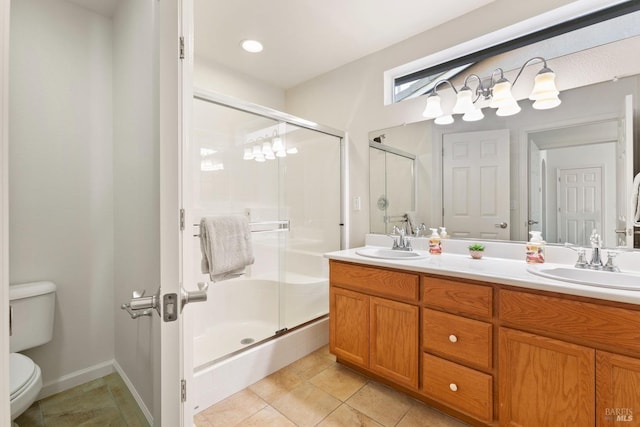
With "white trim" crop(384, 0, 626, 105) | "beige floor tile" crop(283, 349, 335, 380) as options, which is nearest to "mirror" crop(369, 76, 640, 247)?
"white trim" crop(384, 0, 626, 105)

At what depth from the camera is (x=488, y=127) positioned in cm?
194

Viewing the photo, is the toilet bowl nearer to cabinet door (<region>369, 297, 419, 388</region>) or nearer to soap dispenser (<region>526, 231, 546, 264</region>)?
cabinet door (<region>369, 297, 419, 388</region>)

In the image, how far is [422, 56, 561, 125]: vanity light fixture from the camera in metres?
1.66

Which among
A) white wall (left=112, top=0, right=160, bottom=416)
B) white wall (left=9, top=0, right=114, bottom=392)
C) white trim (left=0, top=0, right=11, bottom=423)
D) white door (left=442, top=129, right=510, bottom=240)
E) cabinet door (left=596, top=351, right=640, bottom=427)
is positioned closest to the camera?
white trim (left=0, top=0, right=11, bottom=423)

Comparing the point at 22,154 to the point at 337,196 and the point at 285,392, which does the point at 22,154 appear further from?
the point at 337,196

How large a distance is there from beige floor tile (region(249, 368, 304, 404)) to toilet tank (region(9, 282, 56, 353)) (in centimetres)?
140

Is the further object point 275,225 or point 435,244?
point 275,225

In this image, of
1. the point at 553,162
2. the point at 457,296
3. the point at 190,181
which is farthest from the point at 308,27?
the point at 457,296

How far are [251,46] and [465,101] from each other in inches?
69.0

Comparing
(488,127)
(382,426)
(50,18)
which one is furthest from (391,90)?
(382,426)

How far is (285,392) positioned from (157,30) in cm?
197

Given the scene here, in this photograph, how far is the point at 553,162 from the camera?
1709mm

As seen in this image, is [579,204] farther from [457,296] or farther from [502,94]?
[457,296]

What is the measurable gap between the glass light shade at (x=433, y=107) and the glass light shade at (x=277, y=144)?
3.77 feet
